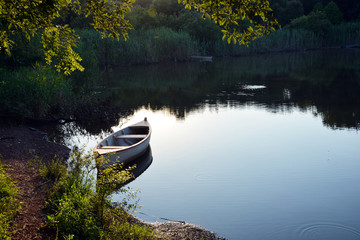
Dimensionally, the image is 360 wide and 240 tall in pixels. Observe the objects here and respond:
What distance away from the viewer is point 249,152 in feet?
49.8

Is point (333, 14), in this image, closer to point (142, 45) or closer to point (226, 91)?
point (142, 45)

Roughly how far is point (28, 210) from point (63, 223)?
1.06 meters

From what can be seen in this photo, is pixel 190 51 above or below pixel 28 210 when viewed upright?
above

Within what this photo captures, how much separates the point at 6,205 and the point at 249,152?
32.8 feet

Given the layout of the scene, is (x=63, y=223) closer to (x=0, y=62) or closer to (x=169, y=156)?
(x=169, y=156)

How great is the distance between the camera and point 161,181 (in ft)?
41.6

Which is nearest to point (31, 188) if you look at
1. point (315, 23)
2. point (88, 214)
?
point (88, 214)

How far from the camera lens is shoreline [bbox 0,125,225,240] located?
22.1ft

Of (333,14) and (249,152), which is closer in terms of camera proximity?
(249,152)

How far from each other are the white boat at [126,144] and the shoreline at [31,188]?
163 cm

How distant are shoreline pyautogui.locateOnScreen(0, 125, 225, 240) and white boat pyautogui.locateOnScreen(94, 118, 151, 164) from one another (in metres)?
1.63

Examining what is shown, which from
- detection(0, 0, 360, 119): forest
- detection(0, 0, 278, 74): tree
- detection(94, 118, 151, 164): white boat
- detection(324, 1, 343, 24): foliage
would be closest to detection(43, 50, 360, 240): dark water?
detection(94, 118, 151, 164): white boat

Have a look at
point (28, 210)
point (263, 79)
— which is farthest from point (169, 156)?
point (263, 79)

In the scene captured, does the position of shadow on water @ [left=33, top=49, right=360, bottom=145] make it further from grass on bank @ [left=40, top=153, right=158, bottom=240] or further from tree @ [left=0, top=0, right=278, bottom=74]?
grass on bank @ [left=40, top=153, right=158, bottom=240]
